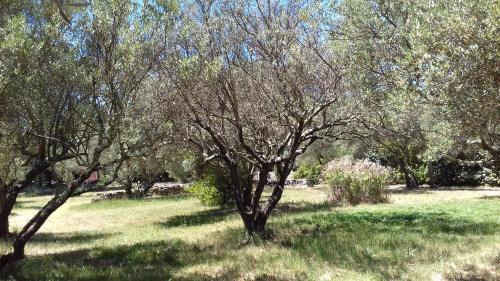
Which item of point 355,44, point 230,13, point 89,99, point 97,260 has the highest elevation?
point 230,13

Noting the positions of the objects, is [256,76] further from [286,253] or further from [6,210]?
[6,210]

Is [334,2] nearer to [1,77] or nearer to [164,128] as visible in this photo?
[164,128]

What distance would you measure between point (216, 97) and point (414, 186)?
23.9 m

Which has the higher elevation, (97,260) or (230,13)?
(230,13)

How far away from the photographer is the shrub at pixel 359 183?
2117 centimetres

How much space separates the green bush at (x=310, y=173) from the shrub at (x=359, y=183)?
15.2 meters

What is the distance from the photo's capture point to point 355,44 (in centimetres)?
1049

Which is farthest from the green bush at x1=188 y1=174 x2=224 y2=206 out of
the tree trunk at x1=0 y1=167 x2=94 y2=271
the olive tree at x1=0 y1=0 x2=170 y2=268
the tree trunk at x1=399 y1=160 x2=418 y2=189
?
the tree trunk at x1=399 y1=160 x2=418 y2=189

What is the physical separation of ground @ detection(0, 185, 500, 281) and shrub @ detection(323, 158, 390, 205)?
3.30 metres

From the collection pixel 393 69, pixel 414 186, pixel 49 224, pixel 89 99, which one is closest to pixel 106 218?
pixel 49 224

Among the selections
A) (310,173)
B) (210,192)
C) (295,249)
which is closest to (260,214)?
(295,249)

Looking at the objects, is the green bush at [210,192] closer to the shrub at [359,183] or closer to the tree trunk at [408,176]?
the shrub at [359,183]

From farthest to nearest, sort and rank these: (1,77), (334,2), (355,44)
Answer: (334,2) → (355,44) → (1,77)

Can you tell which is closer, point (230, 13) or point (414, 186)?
point (230, 13)
